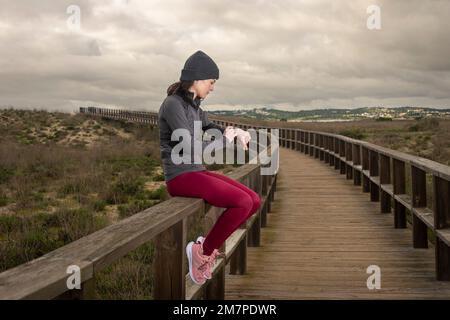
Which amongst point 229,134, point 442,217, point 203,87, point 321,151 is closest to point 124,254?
point 203,87

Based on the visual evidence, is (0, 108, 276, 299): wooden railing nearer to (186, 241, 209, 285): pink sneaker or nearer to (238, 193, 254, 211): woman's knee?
(186, 241, 209, 285): pink sneaker

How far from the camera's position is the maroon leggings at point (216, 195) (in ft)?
10.8

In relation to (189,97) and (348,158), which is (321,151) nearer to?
(348,158)

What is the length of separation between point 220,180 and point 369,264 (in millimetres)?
2854

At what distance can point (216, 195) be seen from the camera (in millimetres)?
3301

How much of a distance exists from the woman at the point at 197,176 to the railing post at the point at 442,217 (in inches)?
84.4

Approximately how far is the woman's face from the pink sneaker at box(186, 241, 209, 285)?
1.04 meters

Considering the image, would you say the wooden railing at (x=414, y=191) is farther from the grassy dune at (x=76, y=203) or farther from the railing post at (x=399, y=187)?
the grassy dune at (x=76, y=203)

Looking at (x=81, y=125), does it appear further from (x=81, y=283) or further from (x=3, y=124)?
(x=81, y=283)

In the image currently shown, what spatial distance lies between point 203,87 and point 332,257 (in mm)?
3176

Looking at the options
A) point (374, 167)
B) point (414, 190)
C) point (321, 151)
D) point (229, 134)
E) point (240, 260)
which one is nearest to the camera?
point (229, 134)

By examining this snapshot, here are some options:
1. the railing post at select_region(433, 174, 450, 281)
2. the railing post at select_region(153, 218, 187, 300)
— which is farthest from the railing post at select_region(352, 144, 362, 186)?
the railing post at select_region(153, 218, 187, 300)

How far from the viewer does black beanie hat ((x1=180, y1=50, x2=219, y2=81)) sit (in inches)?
133
